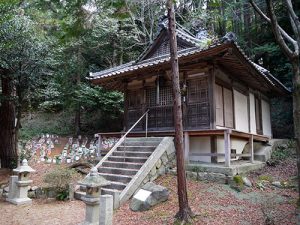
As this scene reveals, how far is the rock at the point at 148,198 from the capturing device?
654cm

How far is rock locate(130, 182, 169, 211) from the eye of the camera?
6539mm

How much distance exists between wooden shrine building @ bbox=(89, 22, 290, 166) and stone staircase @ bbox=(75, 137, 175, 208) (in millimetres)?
1155

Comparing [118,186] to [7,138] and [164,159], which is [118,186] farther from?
[7,138]

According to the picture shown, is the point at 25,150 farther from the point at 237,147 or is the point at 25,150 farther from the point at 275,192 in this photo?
the point at 275,192

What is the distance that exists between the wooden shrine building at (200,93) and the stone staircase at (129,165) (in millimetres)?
1155

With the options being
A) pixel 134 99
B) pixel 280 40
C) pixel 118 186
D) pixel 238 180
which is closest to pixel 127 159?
pixel 118 186

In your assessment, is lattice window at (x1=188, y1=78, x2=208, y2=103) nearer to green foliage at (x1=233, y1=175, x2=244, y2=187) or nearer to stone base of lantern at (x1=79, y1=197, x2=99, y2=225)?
green foliage at (x1=233, y1=175, x2=244, y2=187)

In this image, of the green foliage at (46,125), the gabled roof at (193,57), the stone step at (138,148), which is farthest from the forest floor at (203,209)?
the green foliage at (46,125)

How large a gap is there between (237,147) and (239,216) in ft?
20.8

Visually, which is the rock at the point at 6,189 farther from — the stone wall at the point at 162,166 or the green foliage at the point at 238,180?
the green foliage at the point at 238,180

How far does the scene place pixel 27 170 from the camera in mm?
8305

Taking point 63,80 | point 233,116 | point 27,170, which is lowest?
point 27,170

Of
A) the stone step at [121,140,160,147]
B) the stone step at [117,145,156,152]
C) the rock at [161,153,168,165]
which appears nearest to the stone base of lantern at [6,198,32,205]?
the stone step at [117,145,156,152]

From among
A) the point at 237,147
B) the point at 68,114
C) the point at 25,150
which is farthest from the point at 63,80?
the point at 237,147
